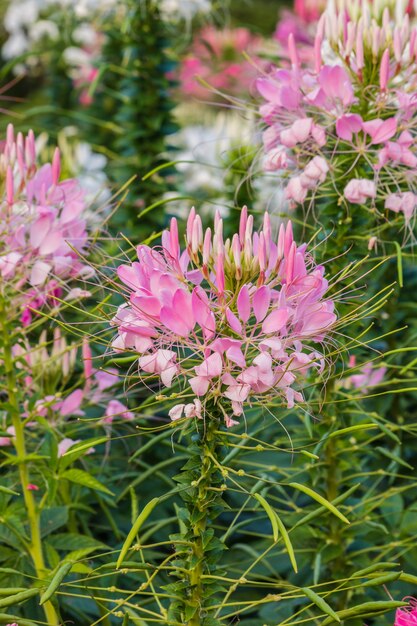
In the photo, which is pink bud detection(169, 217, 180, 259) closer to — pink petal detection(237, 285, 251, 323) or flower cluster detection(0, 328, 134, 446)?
pink petal detection(237, 285, 251, 323)

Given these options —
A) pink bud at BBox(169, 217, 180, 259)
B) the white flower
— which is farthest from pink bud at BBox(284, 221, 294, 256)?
the white flower

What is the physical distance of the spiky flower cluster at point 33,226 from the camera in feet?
4.35

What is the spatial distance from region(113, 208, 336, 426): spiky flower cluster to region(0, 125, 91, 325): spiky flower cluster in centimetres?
30

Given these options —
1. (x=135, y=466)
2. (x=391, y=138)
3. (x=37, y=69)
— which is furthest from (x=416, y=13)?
(x=37, y=69)

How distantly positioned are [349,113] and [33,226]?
1.62 feet

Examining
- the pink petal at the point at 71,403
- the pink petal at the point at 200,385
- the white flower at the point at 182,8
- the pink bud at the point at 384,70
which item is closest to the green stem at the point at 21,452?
the pink petal at the point at 71,403

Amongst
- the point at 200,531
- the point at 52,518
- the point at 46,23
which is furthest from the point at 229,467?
the point at 46,23

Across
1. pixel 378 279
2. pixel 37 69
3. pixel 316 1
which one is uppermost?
pixel 316 1

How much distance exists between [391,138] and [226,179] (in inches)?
36.2

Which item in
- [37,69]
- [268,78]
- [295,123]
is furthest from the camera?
[37,69]

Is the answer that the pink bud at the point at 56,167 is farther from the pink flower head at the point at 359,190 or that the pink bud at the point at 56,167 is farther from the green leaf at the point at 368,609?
the green leaf at the point at 368,609

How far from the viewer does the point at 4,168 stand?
136cm

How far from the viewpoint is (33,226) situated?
1331mm

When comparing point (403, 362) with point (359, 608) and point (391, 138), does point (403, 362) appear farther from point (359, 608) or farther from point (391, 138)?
point (359, 608)
